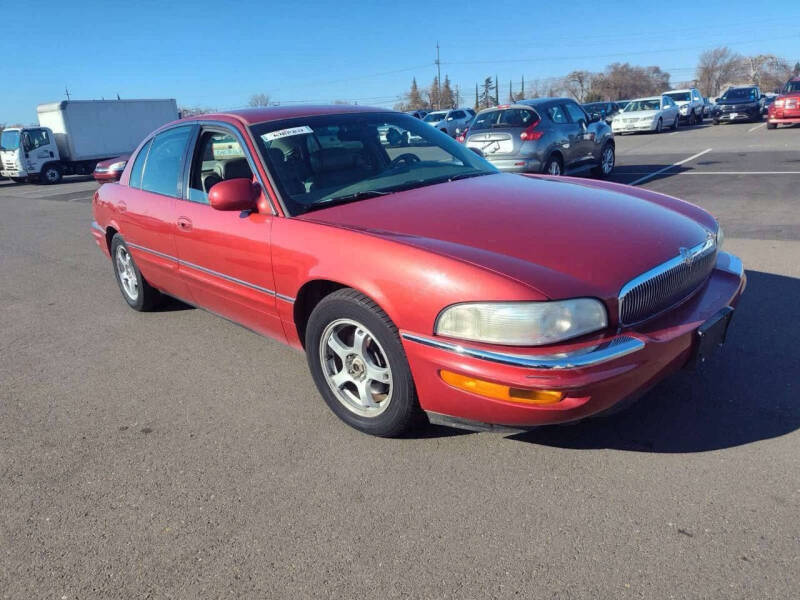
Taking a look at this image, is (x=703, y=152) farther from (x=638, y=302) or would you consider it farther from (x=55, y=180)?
(x=55, y=180)

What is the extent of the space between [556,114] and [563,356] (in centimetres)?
935

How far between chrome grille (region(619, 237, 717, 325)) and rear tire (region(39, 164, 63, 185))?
85.3 ft

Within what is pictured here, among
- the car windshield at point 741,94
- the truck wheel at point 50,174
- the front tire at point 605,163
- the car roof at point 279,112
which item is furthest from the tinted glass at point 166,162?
the car windshield at point 741,94

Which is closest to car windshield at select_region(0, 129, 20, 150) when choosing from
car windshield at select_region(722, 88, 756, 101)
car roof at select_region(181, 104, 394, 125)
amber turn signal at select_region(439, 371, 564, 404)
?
car roof at select_region(181, 104, 394, 125)

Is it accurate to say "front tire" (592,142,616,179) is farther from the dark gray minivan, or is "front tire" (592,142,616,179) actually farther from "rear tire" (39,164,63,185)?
"rear tire" (39,164,63,185)

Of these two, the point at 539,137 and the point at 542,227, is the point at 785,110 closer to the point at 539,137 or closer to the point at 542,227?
the point at 539,137

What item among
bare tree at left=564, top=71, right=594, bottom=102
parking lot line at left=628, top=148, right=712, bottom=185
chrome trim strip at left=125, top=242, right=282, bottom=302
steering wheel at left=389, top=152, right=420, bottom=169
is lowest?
parking lot line at left=628, top=148, right=712, bottom=185

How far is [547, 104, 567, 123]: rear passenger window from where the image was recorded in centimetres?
1060

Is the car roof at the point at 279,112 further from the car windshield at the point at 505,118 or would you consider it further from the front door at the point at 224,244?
the car windshield at the point at 505,118

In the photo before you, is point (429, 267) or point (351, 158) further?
point (351, 158)

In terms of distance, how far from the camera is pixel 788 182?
994 cm

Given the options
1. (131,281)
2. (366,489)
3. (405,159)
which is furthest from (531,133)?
(366,489)

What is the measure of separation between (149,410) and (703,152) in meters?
16.1

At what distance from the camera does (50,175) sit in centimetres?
2384
